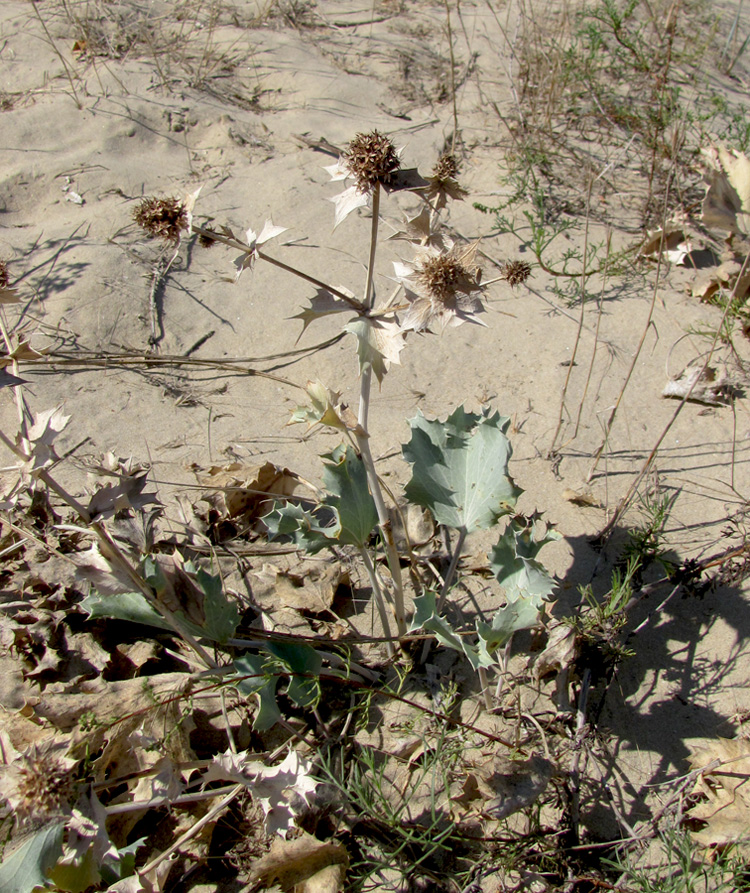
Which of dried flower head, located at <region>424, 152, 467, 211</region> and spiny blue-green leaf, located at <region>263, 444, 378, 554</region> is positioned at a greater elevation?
dried flower head, located at <region>424, 152, 467, 211</region>

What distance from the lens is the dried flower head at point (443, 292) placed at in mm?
1496

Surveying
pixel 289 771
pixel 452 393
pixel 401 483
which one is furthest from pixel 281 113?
pixel 289 771

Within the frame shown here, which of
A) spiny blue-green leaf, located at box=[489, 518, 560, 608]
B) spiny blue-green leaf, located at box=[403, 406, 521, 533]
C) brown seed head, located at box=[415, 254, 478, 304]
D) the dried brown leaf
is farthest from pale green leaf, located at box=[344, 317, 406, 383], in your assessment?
the dried brown leaf

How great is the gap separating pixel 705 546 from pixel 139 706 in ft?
5.94

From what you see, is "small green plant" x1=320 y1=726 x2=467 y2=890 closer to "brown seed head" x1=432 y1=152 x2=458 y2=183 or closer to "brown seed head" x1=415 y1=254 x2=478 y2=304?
"brown seed head" x1=415 y1=254 x2=478 y2=304

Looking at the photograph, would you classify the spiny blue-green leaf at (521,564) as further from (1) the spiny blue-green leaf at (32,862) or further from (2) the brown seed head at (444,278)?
(1) the spiny blue-green leaf at (32,862)

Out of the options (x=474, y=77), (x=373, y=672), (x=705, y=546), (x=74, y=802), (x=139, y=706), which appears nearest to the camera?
(x=74, y=802)

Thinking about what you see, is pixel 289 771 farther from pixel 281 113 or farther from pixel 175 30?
pixel 175 30

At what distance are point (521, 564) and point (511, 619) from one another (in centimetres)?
19

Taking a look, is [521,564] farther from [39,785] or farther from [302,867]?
[39,785]

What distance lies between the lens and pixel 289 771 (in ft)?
5.13

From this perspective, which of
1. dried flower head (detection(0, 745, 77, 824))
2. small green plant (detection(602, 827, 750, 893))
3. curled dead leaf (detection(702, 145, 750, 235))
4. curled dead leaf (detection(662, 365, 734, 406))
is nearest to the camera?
dried flower head (detection(0, 745, 77, 824))

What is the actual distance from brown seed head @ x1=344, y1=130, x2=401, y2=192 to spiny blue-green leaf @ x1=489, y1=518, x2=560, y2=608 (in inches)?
36.3

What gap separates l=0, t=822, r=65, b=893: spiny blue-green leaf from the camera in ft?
4.26
